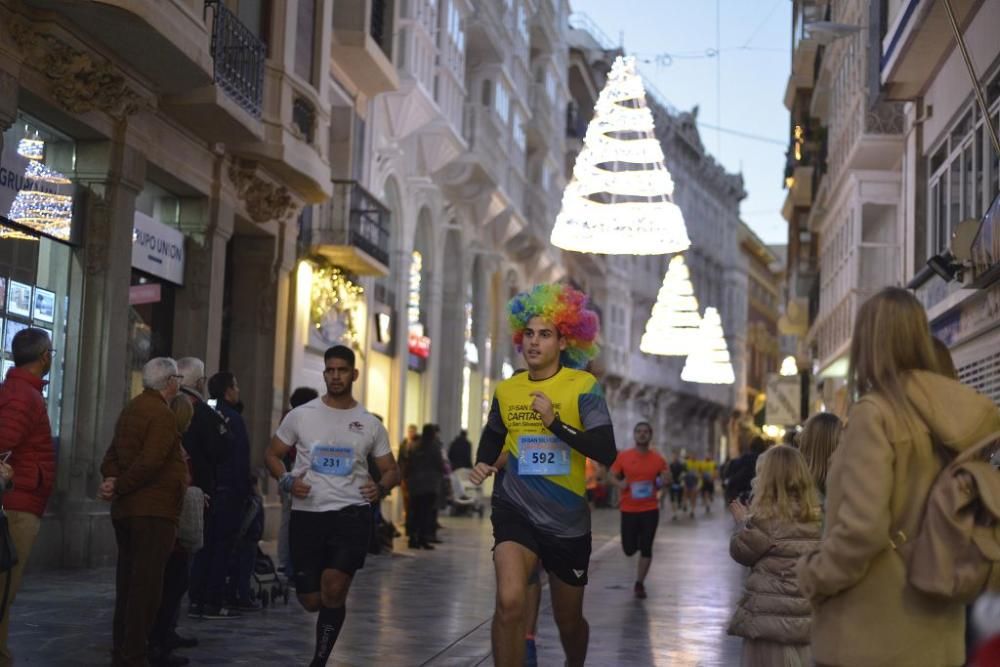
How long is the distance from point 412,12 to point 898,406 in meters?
28.6

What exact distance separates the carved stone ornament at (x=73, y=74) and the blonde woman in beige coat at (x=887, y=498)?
1190 centimetres

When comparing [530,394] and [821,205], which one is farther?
[821,205]

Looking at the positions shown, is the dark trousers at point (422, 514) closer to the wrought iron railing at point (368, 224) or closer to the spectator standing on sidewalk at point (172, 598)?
the wrought iron railing at point (368, 224)

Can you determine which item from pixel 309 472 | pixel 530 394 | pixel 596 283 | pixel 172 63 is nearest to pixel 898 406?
pixel 530 394

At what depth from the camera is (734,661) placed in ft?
40.0

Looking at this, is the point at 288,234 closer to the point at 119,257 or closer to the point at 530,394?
the point at 119,257

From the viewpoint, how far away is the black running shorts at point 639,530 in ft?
59.3

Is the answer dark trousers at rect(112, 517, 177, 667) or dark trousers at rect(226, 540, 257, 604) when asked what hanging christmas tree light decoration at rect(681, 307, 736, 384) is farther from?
dark trousers at rect(112, 517, 177, 667)

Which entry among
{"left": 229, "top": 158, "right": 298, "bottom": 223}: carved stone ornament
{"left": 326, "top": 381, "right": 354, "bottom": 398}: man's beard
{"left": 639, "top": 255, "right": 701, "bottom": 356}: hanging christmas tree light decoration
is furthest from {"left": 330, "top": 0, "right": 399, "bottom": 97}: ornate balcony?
{"left": 326, "top": 381, "right": 354, "bottom": 398}: man's beard

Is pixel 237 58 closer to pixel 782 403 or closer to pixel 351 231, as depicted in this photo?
pixel 351 231

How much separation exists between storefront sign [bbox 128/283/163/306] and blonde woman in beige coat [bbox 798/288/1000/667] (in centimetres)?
1545

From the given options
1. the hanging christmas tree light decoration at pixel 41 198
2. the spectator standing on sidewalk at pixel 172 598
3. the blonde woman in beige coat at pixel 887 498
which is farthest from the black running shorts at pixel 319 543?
the hanging christmas tree light decoration at pixel 41 198

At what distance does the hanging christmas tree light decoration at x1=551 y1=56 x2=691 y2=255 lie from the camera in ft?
68.4

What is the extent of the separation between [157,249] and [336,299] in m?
8.93
